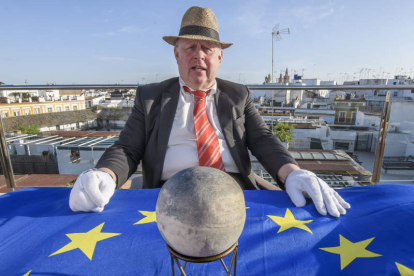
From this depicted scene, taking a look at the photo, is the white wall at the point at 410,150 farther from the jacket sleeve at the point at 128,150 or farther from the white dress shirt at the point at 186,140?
the jacket sleeve at the point at 128,150

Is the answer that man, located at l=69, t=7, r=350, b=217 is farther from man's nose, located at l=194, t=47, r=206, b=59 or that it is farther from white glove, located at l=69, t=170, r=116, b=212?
white glove, located at l=69, t=170, r=116, b=212

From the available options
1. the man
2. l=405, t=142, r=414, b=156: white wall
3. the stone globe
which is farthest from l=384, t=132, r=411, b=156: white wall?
the stone globe

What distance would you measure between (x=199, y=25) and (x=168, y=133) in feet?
2.68

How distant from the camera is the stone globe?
446 mm

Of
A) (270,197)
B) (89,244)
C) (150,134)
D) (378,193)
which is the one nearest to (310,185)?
(270,197)

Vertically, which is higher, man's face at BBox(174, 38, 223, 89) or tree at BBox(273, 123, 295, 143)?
man's face at BBox(174, 38, 223, 89)

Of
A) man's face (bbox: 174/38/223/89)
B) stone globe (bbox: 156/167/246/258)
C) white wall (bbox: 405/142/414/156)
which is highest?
man's face (bbox: 174/38/223/89)

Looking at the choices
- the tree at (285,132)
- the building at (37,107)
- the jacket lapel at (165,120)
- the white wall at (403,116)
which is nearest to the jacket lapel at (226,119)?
the jacket lapel at (165,120)

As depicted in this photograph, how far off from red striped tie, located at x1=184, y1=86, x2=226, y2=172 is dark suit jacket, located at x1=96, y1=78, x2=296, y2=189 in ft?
0.36

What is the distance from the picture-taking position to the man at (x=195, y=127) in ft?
5.29

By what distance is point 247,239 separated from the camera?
92cm

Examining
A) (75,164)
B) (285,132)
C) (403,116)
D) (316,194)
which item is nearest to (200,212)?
(316,194)

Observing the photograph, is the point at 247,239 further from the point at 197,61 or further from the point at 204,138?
the point at 197,61

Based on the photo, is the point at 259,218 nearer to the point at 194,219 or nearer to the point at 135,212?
the point at 135,212
